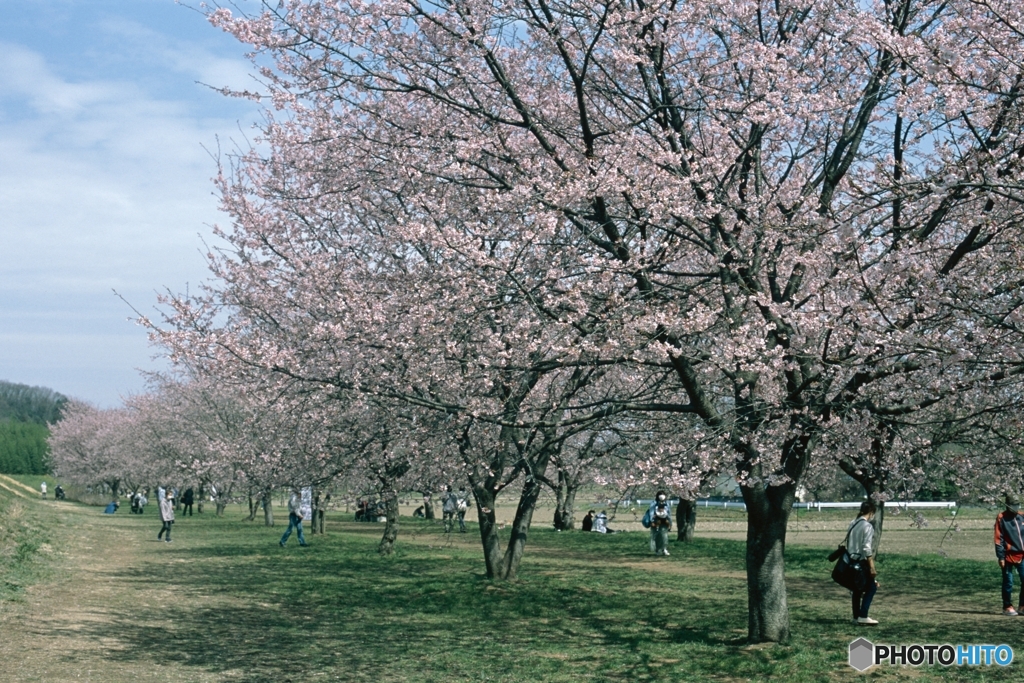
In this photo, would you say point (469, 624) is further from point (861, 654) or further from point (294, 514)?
point (294, 514)

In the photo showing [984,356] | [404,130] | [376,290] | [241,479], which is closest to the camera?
[984,356]

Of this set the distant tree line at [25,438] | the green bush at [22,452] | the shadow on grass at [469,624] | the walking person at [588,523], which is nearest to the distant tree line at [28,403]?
the distant tree line at [25,438]

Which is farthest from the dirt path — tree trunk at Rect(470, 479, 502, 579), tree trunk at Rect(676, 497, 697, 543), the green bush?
the green bush

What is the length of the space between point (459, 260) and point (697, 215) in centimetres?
266

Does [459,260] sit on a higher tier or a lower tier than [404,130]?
lower

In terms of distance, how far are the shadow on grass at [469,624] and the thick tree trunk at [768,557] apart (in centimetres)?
35

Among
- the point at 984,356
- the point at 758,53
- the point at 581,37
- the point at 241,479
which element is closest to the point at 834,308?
the point at 984,356

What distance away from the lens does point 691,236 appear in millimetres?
10836

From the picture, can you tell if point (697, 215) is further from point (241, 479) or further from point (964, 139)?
point (241, 479)

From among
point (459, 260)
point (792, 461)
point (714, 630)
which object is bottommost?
point (714, 630)

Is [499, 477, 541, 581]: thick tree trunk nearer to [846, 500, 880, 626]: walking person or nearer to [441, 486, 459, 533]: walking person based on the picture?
[441, 486, 459, 533]: walking person

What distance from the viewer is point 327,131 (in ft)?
42.1

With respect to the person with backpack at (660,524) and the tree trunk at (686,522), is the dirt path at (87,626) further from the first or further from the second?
the tree trunk at (686,522)

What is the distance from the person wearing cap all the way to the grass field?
1.29 feet
